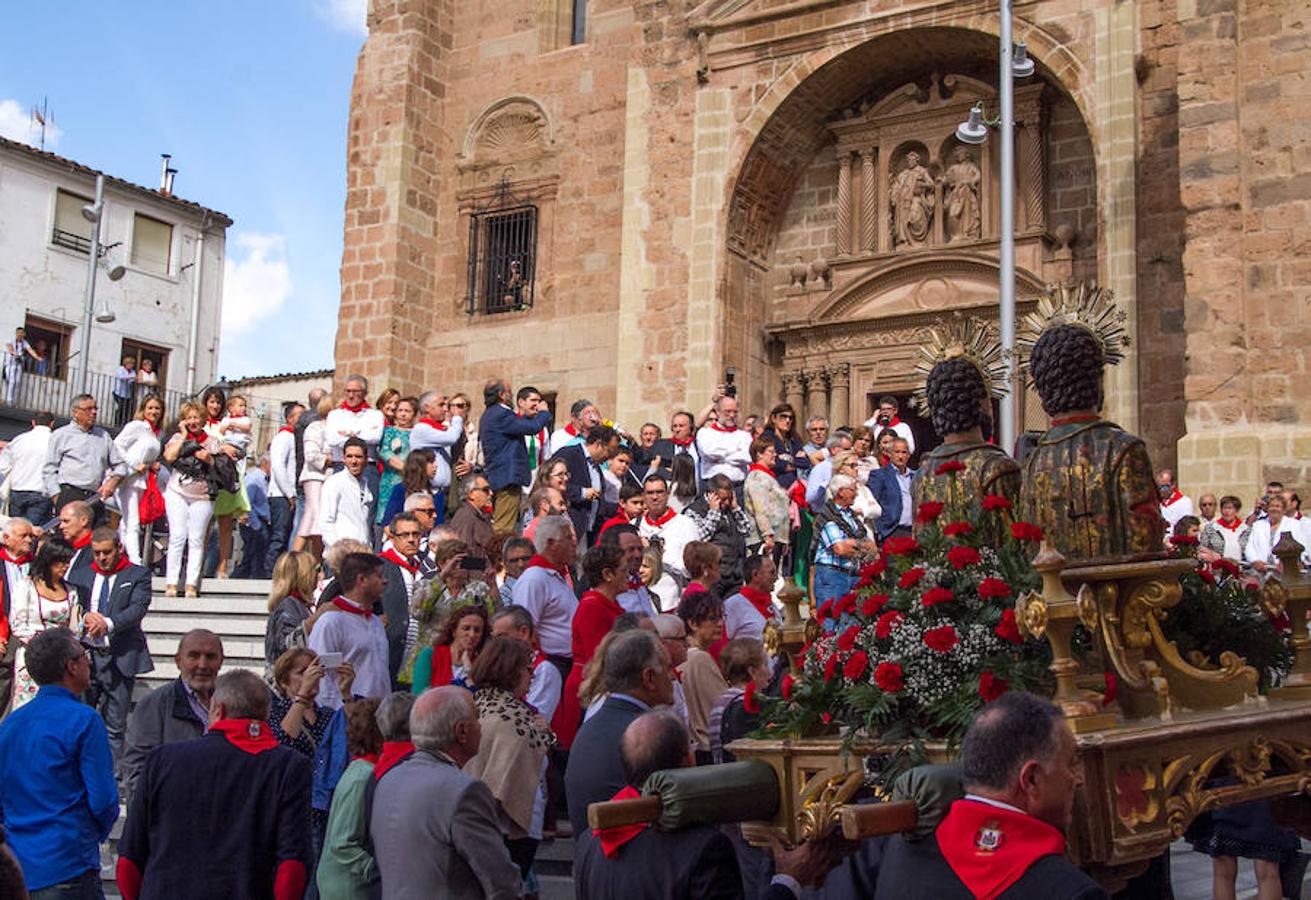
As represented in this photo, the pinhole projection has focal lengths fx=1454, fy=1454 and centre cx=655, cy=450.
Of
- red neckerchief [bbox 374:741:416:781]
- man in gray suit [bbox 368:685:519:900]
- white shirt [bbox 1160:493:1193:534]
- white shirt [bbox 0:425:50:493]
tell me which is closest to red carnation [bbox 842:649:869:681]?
man in gray suit [bbox 368:685:519:900]

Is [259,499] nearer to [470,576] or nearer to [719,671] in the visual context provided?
[470,576]

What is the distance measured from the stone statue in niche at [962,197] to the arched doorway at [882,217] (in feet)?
0.07

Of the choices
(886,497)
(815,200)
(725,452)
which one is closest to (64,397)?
(815,200)

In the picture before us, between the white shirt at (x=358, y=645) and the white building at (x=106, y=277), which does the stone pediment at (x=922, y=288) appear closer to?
the white shirt at (x=358, y=645)

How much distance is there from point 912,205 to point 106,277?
27590 millimetres

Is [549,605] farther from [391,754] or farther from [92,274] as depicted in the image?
[92,274]

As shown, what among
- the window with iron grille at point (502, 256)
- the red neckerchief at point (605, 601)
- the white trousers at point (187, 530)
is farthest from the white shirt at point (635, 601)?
the window with iron grille at point (502, 256)

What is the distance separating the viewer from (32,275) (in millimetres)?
38750

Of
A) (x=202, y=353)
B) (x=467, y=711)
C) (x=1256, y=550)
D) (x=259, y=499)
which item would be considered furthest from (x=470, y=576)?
(x=202, y=353)

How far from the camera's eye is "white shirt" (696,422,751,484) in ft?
46.7

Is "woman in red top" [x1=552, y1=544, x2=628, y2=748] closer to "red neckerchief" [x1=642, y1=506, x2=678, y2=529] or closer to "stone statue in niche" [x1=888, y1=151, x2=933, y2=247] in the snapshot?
"red neckerchief" [x1=642, y1=506, x2=678, y2=529]

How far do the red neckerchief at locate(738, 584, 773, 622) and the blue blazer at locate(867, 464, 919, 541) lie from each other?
3036 millimetres

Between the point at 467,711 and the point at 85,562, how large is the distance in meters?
6.93

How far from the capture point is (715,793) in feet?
13.8
